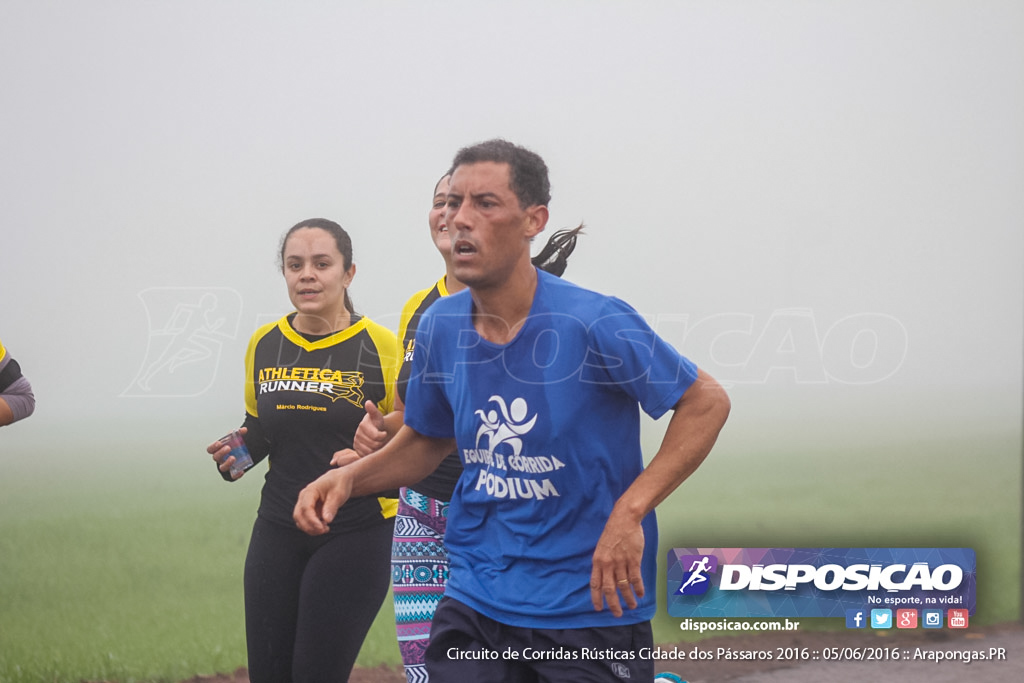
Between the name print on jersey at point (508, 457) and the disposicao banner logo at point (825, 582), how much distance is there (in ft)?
7.33

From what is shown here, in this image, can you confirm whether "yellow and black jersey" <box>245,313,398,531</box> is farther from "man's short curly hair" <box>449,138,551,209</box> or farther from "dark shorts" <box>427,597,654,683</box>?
"man's short curly hair" <box>449,138,551,209</box>

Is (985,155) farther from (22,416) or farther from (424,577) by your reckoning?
(22,416)

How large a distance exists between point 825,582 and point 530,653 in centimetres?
239

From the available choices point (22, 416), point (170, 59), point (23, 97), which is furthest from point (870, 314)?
point (23, 97)

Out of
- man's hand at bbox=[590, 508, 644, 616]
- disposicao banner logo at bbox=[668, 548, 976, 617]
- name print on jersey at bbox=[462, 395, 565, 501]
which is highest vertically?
name print on jersey at bbox=[462, 395, 565, 501]

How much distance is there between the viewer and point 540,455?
2395mm

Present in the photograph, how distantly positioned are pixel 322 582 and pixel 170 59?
2.44 meters

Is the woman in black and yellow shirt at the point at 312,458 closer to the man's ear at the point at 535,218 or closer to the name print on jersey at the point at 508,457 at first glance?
the name print on jersey at the point at 508,457

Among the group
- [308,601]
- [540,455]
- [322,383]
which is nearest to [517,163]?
[540,455]

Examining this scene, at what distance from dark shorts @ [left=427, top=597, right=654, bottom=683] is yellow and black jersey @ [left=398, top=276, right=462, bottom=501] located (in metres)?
0.83

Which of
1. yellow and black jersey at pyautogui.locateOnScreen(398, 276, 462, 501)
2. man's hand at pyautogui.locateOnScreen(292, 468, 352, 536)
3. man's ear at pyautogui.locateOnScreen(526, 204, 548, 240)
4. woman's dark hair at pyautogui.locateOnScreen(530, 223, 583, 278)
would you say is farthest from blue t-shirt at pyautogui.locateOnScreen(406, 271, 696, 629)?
woman's dark hair at pyautogui.locateOnScreen(530, 223, 583, 278)

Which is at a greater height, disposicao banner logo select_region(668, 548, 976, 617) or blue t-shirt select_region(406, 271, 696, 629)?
blue t-shirt select_region(406, 271, 696, 629)

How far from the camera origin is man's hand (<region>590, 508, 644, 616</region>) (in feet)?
7.34

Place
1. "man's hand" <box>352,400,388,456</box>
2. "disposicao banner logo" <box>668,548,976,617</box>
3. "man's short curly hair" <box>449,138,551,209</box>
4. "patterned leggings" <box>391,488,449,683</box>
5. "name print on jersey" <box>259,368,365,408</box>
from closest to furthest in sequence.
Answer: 1. "man's short curly hair" <box>449,138,551,209</box>
2. "man's hand" <box>352,400,388,456</box>
3. "patterned leggings" <box>391,488,449,683</box>
4. "name print on jersey" <box>259,368,365,408</box>
5. "disposicao banner logo" <box>668,548,976,617</box>
